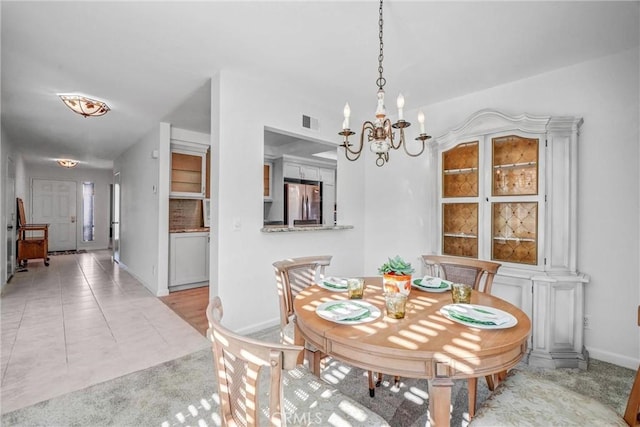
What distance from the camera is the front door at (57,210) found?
842 centimetres

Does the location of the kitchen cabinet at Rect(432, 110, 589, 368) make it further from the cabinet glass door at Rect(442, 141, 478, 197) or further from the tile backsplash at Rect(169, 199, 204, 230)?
the tile backsplash at Rect(169, 199, 204, 230)

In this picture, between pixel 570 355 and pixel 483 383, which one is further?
pixel 570 355

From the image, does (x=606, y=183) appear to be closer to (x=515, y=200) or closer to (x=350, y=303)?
(x=515, y=200)

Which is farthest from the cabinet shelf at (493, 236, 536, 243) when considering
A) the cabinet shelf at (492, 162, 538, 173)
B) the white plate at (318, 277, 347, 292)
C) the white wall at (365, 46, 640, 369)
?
the white plate at (318, 277, 347, 292)

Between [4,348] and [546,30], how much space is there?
5.17 m

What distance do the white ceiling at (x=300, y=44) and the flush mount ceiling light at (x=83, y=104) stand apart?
119mm

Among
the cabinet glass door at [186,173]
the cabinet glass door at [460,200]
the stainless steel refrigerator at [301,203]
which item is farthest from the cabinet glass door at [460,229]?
the cabinet glass door at [186,173]

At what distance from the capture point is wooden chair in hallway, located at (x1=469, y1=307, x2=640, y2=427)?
1.09 m

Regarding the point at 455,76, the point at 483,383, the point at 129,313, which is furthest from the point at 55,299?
the point at 455,76

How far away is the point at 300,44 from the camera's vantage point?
231 cm

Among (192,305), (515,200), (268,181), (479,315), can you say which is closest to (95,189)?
(268,181)

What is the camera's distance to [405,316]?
4.51 ft

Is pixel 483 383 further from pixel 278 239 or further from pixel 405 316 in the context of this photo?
pixel 278 239

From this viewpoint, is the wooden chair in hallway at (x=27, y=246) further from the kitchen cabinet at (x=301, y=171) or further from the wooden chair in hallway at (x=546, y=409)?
the wooden chair in hallway at (x=546, y=409)
